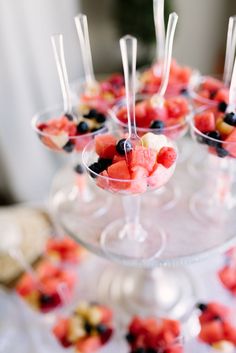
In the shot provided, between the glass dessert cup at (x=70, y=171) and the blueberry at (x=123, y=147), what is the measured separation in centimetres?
17

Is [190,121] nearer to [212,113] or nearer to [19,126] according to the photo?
[212,113]

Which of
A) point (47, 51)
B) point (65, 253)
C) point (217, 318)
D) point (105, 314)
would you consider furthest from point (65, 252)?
point (47, 51)

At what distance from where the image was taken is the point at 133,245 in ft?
2.74

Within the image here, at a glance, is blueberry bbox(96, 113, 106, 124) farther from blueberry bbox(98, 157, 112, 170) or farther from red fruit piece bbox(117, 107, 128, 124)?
blueberry bbox(98, 157, 112, 170)

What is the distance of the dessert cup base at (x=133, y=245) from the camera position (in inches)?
31.3

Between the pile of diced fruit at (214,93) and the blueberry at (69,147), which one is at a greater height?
the pile of diced fruit at (214,93)

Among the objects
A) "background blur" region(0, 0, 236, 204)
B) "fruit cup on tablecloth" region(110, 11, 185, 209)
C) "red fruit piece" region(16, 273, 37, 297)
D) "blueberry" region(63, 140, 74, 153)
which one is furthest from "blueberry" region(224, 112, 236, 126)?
"background blur" region(0, 0, 236, 204)

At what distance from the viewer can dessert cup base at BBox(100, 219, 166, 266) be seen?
80cm

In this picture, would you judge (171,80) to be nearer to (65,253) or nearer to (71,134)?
(71,134)

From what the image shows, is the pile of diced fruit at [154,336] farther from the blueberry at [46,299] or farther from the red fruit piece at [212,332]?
the blueberry at [46,299]

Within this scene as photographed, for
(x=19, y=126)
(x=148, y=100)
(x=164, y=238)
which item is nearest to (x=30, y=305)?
(x=164, y=238)

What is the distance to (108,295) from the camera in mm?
1070

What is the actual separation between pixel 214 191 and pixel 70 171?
17.0 inches

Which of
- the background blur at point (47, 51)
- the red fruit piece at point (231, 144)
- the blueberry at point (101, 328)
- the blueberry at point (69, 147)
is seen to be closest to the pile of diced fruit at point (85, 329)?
the blueberry at point (101, 328)
